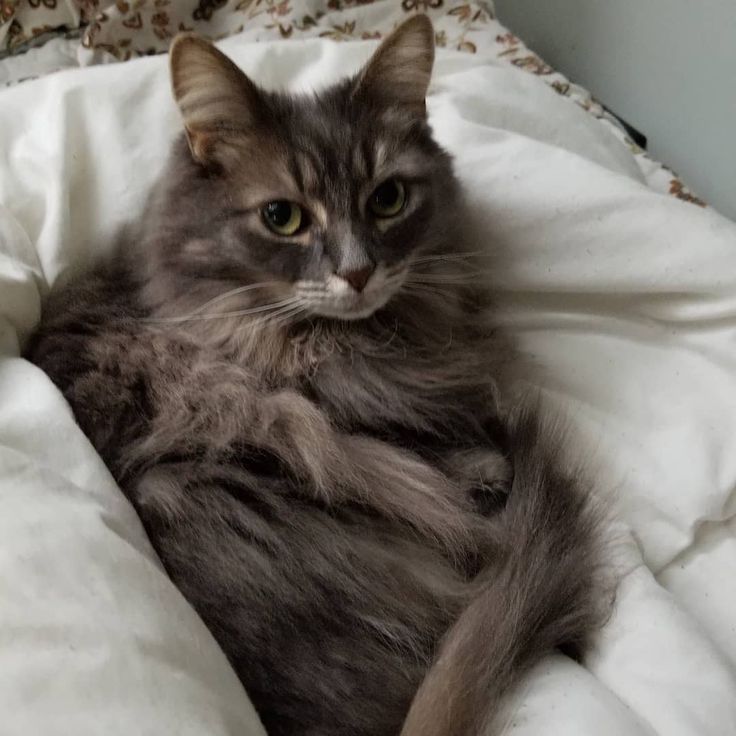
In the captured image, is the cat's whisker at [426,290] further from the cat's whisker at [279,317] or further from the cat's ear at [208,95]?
the cat's ear at [208,95]

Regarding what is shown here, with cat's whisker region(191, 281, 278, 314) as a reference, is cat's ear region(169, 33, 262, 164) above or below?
above

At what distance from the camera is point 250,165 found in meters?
1.16

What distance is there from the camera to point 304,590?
1.03 meters

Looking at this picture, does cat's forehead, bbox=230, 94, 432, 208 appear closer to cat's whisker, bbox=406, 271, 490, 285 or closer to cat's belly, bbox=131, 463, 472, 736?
cat's whisker, bbox=406, 271, 490, 285

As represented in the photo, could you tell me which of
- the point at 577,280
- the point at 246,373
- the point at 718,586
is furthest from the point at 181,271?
the point at 718,586

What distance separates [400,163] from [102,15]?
4.57ft

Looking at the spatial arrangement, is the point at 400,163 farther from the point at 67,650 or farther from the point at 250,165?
the point at 67,650

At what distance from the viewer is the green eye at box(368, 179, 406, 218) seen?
117 cm

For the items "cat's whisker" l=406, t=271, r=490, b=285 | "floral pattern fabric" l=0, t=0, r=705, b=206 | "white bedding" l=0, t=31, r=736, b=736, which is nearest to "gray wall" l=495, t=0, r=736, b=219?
"floral pattern fabric" l=0, t=0, r=705, b=206

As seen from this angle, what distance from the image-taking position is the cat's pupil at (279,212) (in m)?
1.14

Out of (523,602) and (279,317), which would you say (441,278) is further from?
(523,602)

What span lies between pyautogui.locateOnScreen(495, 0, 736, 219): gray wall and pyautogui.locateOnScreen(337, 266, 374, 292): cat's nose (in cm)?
125

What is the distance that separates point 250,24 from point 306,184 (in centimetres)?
137

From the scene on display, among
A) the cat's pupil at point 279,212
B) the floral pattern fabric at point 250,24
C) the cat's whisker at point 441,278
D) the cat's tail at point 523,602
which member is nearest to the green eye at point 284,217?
the cat's pupil at point 279,212
